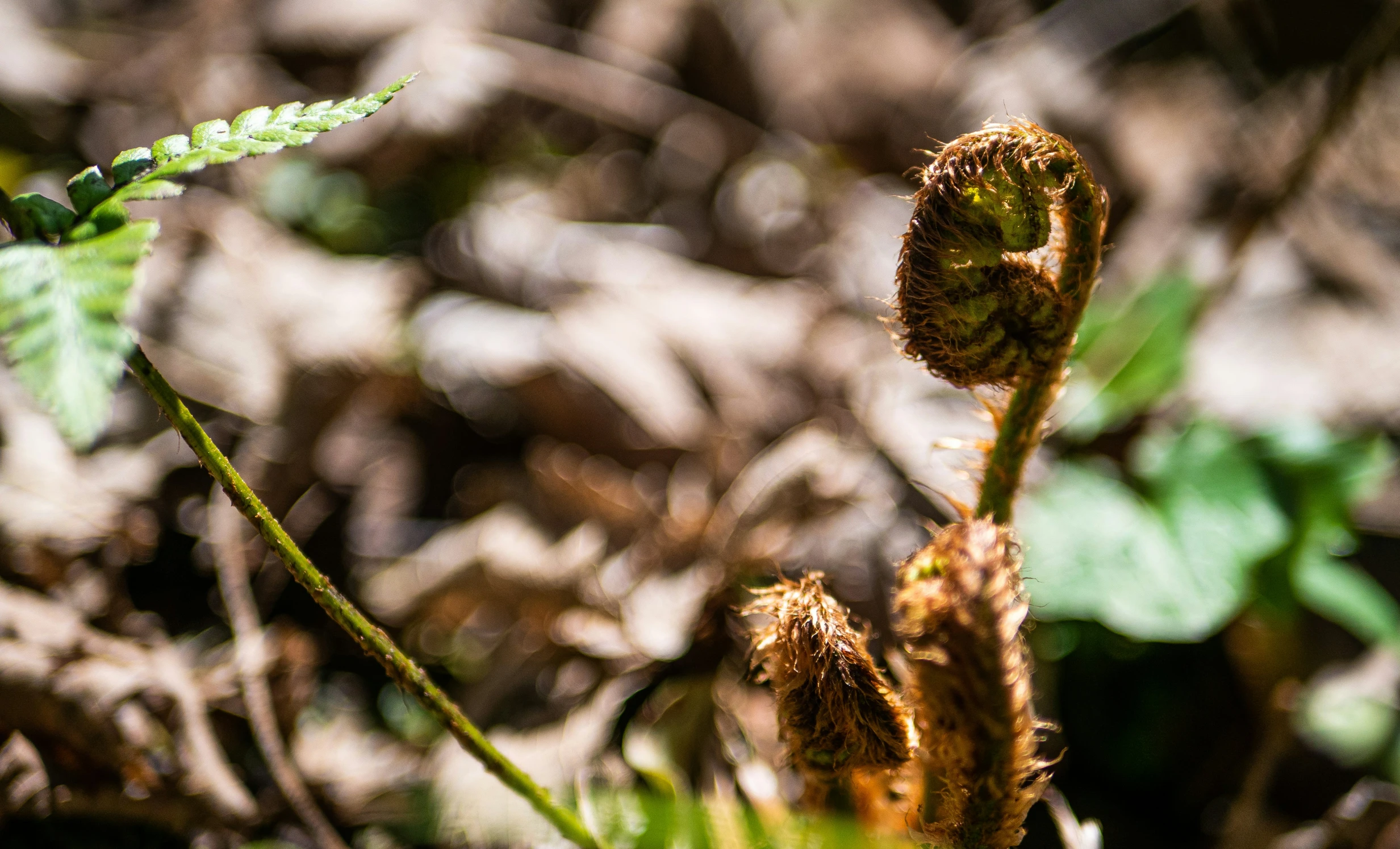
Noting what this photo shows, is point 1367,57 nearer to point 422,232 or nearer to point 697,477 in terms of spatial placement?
point 697,477

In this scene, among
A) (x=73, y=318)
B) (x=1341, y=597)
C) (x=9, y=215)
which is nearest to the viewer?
(x=73, y=318)

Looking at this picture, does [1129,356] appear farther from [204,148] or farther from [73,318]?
[73,318]

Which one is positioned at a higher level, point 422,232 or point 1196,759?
point 422,232

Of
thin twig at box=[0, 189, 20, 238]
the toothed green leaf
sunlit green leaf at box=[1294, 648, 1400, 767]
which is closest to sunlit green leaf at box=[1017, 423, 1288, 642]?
sunlit green leaf at box=[1294, 648, 1400, 767]

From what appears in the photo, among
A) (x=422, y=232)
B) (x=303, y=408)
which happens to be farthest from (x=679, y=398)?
(x=422, y=232)

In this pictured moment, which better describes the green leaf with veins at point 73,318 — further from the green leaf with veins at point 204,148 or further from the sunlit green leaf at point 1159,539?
the sunlit green leaf at point 1159,539

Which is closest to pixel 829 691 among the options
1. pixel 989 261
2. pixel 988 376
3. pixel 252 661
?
pixel 988 376
